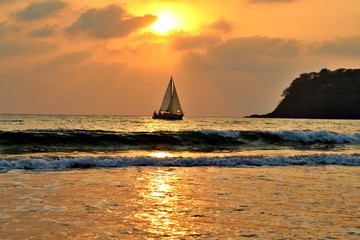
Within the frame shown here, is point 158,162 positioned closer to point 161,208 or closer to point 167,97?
point 161,208

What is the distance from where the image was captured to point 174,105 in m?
100

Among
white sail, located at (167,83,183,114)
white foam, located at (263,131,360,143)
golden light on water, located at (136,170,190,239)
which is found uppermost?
white sail, located at (167,83,183,114)

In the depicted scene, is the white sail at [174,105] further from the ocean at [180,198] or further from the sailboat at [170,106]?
the ocean at [180,198]

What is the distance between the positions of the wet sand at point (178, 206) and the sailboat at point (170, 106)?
270 ft

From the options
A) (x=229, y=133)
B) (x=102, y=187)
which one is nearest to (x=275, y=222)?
(x=102, y=187)

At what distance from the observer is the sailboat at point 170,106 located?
98812mm

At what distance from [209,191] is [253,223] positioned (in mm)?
3675

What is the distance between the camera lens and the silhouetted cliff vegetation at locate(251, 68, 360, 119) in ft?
589

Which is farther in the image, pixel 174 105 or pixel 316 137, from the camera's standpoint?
pixel 174 105

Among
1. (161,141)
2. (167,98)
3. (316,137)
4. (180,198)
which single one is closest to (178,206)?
(180,198)

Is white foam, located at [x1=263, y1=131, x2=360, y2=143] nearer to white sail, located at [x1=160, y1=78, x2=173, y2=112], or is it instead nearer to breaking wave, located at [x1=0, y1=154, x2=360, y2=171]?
breaking wave, located at [x1=0, y1=154, x2=360, y2=171]

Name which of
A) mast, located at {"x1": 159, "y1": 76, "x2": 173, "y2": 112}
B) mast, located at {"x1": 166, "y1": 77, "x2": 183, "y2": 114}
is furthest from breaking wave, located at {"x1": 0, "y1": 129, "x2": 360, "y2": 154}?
mast, located at {"x1": 159, "y1": 76, "x2": 173, "y2": 112}

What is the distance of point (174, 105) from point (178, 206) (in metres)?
89.3

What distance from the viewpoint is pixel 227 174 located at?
56.1 feet
